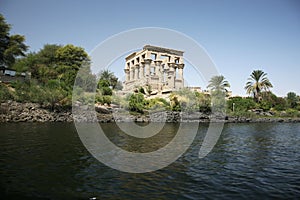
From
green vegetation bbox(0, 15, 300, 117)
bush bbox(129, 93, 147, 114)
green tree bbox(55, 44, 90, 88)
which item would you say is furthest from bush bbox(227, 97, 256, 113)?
green tree bbox(55, 44, 90, 88)

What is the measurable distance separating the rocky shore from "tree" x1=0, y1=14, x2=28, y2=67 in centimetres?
1286

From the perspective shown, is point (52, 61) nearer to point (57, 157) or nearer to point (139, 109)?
point (139, 109)

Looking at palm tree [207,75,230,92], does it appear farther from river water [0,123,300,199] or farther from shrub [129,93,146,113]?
river water [0,123,300,199]

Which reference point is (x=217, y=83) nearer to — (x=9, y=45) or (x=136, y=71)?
(x=136, y=71)

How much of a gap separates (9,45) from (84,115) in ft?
70.0

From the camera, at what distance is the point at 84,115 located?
37.2 meters

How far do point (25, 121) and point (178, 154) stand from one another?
90.6 ft

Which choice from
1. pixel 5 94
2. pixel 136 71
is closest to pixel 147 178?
pixel 5 94

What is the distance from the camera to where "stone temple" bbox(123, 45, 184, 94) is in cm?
6656

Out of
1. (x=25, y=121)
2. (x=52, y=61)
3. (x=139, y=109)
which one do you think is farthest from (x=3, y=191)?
(x=52, y=61)

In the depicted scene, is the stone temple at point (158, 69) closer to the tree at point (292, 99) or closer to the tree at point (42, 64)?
the tree at point (42, 64)

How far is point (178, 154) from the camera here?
1322 cm

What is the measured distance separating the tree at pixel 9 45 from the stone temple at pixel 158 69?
105ft

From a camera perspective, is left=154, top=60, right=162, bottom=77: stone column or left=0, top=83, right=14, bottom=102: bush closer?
left=0, top=83, right=14, bottom=102: bush
